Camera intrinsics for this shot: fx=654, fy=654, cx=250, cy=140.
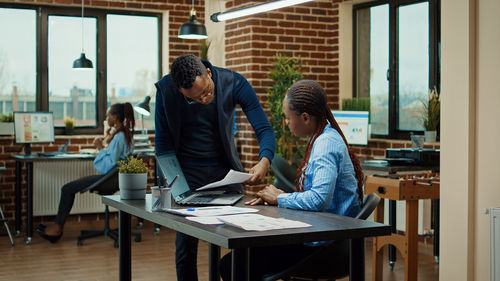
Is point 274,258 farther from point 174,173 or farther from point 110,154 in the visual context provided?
point 110,154

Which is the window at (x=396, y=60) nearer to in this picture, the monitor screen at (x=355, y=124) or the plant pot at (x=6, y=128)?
the monitor screen at (x=355, y=124)

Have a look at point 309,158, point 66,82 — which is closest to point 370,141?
point 66,82

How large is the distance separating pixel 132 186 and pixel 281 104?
3575 mm

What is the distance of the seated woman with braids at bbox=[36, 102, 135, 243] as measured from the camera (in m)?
6.03

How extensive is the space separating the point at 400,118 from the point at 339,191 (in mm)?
4011

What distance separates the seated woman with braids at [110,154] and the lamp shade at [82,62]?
0.89 meters

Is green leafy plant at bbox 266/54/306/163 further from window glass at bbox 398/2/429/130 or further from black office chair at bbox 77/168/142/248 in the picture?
black office chair at bbox 77/168/142/248

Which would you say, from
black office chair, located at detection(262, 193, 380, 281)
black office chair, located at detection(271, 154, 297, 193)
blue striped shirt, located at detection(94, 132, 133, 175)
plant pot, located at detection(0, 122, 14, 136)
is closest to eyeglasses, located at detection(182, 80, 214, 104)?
black office chair, located at detection(262, 193, 380, 281)

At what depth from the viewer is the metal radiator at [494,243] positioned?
3.45m

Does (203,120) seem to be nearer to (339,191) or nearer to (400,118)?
(339,191)

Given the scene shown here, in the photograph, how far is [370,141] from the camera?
6.47 meters

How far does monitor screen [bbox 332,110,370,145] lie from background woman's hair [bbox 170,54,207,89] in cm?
339

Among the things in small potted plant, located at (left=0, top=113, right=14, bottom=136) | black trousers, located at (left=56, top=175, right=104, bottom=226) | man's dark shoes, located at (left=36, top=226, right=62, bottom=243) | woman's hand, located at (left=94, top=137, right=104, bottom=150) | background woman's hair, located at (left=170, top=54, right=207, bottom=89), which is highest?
background woman's hair, located at (left=170, top=54, right=207, bottom=89)

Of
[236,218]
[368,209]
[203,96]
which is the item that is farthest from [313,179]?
[203,96]
